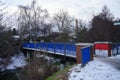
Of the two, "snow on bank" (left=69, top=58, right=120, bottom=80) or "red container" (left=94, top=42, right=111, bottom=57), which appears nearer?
"snow on bank" (left=69, top=58, right=120, bottom=80)

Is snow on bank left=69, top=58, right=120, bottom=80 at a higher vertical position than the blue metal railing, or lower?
lower

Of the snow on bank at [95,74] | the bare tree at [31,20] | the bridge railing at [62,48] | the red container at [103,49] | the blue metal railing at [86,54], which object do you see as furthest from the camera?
the bare tree at [31,20]

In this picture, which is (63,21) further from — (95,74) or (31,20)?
(95,74)

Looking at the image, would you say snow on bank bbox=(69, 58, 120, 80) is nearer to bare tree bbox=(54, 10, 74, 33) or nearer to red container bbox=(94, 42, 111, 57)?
red container bbox=(94, 42, 111, 57)

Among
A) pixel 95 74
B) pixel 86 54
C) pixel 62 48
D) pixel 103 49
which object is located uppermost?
pixel 86 54

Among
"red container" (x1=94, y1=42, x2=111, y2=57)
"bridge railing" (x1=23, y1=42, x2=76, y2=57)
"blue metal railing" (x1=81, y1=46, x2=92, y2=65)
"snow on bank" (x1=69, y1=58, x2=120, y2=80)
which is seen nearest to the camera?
"snow on bank" (x1=69, y1=58, x2=120, y2=80)

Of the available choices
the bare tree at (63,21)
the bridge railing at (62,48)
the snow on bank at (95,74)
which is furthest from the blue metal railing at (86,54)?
the bare tree at (63,21)

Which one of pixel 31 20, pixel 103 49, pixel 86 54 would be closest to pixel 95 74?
pixel 86 54

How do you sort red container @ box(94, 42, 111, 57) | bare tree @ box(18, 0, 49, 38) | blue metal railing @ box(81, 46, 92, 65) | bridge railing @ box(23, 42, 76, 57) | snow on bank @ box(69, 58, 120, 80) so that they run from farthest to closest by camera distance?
bare tree @ box(18, 0, 49, 38)
bridge railing @ box(23, 42, 76, 57)
red container @ box(94, 42, 111, 57)
blue metal railing @ box(81, 46, 92, 65)
snow on bank @ box(69, 58, 120, 80)

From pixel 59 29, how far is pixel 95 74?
5703 centimetres

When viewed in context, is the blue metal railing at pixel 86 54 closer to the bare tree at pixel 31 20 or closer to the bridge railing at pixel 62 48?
the bridge railing at pixel 62 48

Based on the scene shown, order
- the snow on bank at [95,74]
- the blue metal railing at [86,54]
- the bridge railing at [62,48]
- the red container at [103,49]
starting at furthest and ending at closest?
the bridge railing at [62,48]
the red container at [103,49]
the blue metal railing at [86,54]
the snow on bank at [95,74]

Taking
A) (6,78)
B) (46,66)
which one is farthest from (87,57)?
(6,78)

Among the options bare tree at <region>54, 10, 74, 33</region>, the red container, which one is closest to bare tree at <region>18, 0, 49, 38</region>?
bare tree at <region>54, 10, 74, 33</region>
